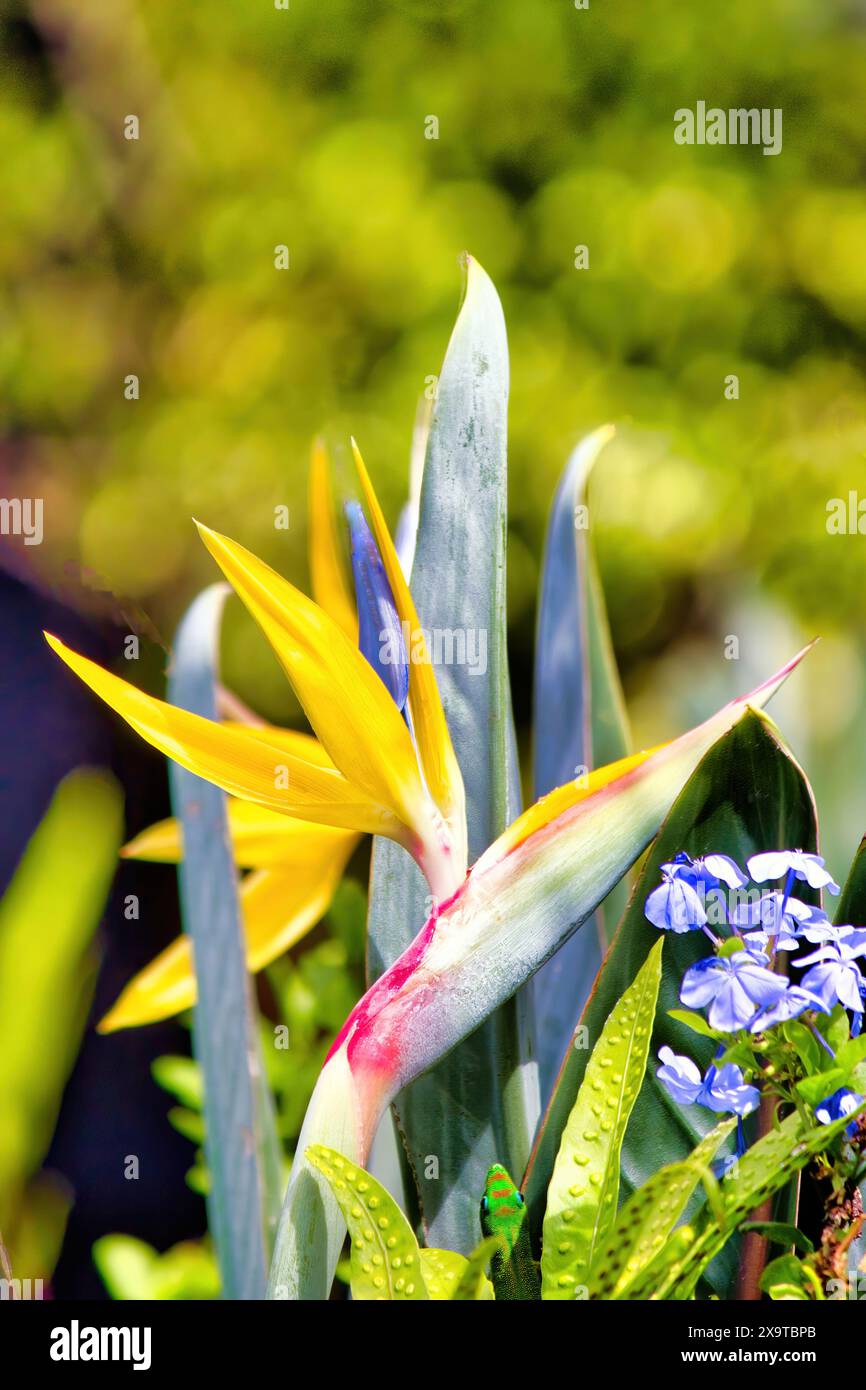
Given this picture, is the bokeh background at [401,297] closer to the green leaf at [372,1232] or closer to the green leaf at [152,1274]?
the green leaf at [152,1274]

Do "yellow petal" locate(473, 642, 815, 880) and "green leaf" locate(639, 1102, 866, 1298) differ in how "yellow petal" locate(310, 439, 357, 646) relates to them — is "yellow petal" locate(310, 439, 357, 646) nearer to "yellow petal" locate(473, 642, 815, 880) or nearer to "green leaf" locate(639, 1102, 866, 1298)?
"yellow petal" locate(473, 642, 815, 880)

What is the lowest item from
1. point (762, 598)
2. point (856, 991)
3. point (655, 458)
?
point (856, 991)

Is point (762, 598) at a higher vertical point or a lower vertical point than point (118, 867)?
higher

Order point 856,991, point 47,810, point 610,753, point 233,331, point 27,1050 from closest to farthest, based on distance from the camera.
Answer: point 856,991 → point 610,753 → point 27,1050 → point 47,810 → point 233,331

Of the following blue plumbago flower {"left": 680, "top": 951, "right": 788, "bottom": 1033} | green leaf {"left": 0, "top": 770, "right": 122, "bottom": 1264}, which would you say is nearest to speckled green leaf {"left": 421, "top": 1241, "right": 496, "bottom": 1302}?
blue plumbago flower {"left": 680, "top": 951, "right": 788, "bottom": 1033}

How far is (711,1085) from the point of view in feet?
1.14

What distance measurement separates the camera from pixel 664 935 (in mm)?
382

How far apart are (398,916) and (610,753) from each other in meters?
0.15

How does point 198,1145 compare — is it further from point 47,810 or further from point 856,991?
point 856,991

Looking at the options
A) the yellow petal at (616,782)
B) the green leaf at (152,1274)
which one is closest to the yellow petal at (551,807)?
the yellow petal at (616,782)

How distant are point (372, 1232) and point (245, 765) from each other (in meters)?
0.15

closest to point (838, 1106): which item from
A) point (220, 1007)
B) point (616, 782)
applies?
point (616, 782)

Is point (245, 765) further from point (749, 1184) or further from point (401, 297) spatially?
point (401, 297)
